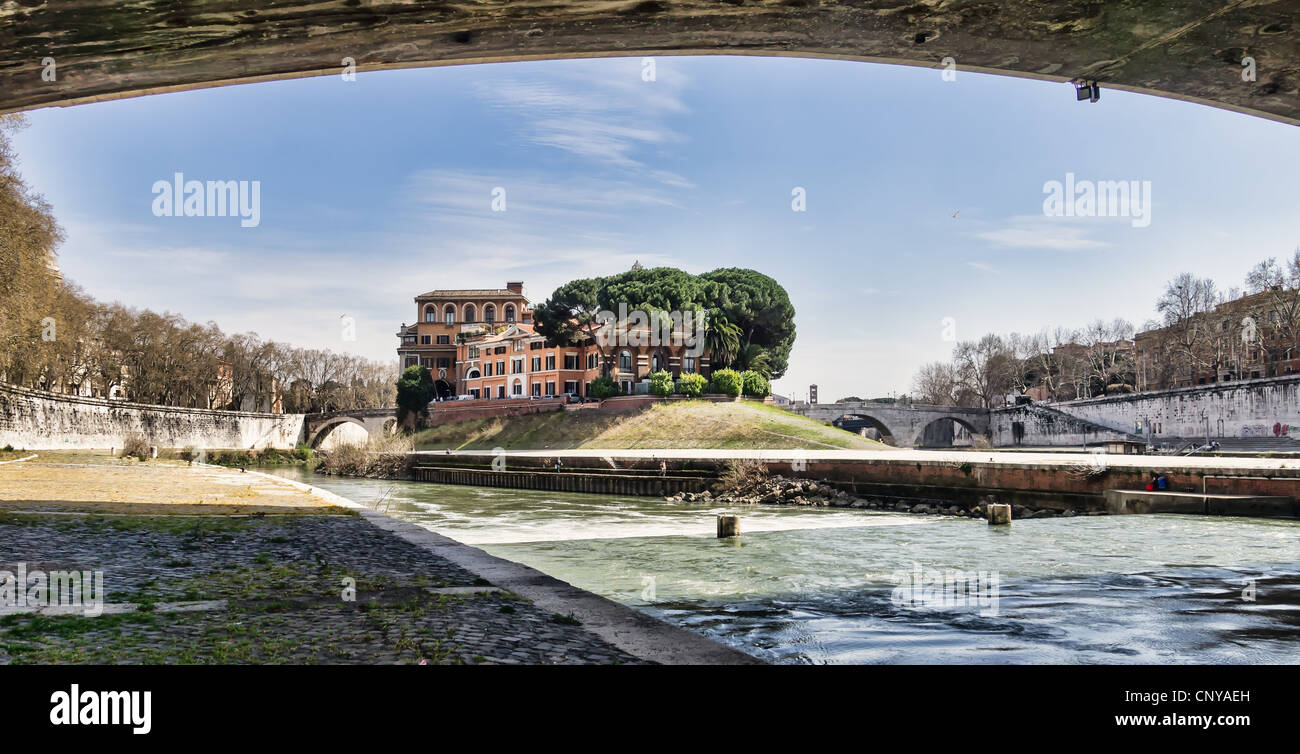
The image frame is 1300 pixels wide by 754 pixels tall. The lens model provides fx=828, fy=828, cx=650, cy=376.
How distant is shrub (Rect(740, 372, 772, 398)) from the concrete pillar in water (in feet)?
154

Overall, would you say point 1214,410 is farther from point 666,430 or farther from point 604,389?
point 604,389

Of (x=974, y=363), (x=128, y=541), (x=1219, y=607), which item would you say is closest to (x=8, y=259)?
(x=128, y=541)

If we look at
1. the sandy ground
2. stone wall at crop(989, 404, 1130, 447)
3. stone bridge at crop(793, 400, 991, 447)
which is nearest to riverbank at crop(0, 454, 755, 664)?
the sandy ground

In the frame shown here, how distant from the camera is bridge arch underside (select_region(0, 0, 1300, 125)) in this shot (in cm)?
784

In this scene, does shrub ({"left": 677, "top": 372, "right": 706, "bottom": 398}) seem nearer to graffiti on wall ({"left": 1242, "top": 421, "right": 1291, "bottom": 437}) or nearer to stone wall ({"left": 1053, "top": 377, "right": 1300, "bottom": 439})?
stone wall ({"left": 1053, "top": 377, "right": 1300, "bottom": 439})

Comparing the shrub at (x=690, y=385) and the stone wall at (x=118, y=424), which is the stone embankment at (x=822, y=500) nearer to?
the shrub at (x=690, y=385)

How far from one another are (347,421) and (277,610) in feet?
305

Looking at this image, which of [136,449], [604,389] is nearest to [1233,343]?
[604,389]

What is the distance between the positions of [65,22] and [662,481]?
101ft

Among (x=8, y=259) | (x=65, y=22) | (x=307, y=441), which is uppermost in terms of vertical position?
(x=8, y=259)

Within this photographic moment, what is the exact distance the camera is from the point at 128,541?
11680 mm

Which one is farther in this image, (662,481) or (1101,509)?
(662,481)

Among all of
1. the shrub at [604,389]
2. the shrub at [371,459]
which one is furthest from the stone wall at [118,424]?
the shrub at [604,389]

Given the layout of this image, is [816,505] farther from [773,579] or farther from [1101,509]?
[773,579]
